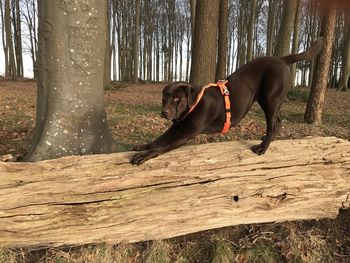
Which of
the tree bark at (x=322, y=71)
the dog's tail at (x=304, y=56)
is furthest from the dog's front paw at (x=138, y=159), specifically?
the tree bark at (x=322, y=71)

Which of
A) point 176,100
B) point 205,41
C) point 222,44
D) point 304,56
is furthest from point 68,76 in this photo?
point 222,44

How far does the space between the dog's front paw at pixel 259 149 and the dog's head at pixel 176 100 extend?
33.7 inches

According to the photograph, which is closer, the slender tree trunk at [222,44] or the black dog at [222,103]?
the black dog at [222,103]

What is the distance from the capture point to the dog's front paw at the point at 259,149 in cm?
380

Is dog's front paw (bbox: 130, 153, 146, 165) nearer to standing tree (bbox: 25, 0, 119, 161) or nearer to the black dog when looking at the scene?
the black dog

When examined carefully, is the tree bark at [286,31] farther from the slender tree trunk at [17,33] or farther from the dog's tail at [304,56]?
the slender tree trunk at [17,33]

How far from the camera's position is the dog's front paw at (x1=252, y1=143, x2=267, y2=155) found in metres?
3.80

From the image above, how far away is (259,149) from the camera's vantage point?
150 inches

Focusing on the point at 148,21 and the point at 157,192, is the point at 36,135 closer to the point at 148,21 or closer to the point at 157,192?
the point at 157,192

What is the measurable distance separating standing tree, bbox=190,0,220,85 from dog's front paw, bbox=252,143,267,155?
6.07 meters

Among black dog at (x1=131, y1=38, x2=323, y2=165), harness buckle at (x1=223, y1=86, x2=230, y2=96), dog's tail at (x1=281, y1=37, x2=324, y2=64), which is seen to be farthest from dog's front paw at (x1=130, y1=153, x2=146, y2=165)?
dog's tail at (x1=281, y1=37, x2=324, y2=64)

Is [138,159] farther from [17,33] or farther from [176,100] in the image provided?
[17,33]

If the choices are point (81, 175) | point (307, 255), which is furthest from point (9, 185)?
point (307, 255)

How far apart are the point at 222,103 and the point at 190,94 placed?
1.51ft
